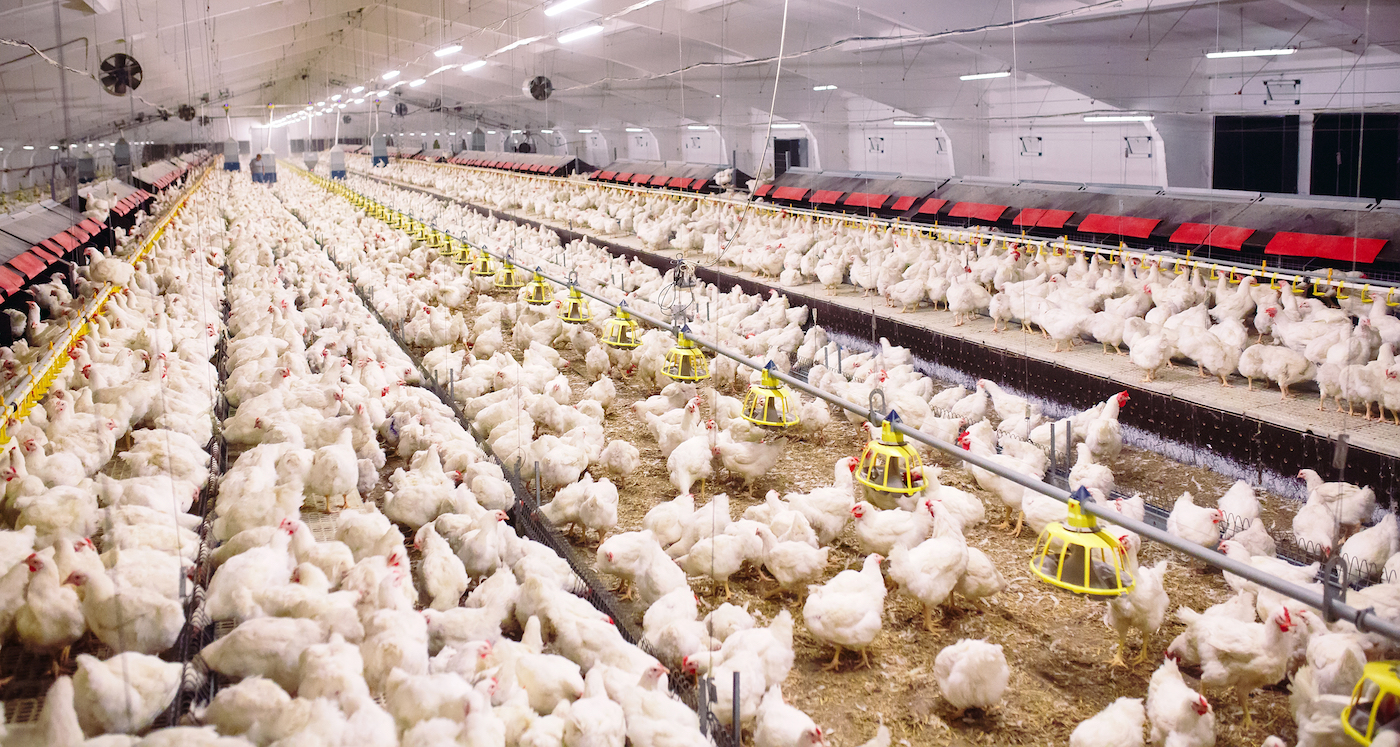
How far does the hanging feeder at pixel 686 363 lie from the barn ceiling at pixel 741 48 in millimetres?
1321

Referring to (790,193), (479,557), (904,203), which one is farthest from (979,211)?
(479,557)

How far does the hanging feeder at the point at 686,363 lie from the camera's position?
4.77 meters

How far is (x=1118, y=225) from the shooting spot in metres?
9.48

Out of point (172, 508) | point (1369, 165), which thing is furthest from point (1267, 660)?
point (1369, 165)

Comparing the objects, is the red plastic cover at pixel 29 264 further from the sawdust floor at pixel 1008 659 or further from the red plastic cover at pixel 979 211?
the red plastic cover at pixel 979 211

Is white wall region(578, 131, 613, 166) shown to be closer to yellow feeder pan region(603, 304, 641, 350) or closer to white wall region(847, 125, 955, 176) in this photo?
white wall region(847, 125, 955, 176)

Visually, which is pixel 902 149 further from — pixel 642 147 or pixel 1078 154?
pixel 642 147

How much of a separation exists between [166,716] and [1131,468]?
5807 mm

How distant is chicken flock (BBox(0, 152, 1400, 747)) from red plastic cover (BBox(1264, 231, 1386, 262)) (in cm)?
318

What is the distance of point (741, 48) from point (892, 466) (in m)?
12.8

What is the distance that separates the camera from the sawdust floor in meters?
3.36

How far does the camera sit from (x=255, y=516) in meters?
3.47

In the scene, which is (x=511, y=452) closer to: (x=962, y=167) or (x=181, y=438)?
(x=181, y=438)

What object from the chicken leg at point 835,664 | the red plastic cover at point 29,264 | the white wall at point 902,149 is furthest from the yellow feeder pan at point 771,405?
the white wall at point 902,149
